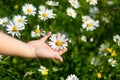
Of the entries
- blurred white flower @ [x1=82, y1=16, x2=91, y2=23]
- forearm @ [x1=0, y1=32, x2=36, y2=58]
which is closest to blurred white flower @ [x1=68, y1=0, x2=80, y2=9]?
blurred white flower @ [x1=82, y1=16, x2=91, y2=23]

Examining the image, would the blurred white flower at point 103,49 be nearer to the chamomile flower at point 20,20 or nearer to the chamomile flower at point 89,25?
the chamomile flower at point 89,25

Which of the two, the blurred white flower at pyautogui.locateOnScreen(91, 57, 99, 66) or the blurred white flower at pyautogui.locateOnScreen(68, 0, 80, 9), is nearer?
the blurred white flower at pyautogui.locateOnScreen(91, 57, 99, 66)

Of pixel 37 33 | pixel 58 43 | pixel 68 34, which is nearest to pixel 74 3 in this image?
pixel 68 34

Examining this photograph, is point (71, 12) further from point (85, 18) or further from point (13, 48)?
point (13, 48)

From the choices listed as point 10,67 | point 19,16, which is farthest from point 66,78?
point 19,16

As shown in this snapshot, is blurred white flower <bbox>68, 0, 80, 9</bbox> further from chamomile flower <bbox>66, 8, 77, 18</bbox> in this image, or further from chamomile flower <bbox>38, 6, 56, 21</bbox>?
chamomile flower <bbox>38, 6, 56, 21</bbox>

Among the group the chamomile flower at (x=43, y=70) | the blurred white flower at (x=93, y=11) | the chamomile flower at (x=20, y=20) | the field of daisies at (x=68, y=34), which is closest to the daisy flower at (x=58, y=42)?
the field of daisies at (x=68, y=34)
